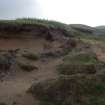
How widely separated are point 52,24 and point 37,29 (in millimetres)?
1846

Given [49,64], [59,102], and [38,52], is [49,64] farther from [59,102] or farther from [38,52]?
[59,102]

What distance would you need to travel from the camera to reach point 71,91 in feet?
30.9

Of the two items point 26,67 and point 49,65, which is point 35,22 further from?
point 26,67

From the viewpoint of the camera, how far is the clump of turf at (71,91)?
9.10 meters

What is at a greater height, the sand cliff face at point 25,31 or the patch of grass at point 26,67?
the sand cliff face at point 25,31

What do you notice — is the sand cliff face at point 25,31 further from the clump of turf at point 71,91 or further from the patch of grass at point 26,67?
the clump of turf at point 71,91

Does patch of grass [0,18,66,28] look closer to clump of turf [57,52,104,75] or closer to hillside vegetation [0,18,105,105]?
hillside vegetation [0,18,105,105]

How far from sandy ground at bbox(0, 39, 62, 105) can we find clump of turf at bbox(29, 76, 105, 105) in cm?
39

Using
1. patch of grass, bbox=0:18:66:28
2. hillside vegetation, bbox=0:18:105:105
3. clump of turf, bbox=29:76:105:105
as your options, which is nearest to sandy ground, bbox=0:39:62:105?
hillside vegetation, bbox=0:18:105:105

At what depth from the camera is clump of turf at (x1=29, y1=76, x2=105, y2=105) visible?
29.9 ft

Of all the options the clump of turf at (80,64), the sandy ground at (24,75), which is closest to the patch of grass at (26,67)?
the sandy ground at (24,75)

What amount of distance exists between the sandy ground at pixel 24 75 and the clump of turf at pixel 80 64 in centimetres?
48

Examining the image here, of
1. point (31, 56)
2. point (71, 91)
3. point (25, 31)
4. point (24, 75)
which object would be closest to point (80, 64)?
point (24, 75)

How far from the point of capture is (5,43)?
15.9 m
